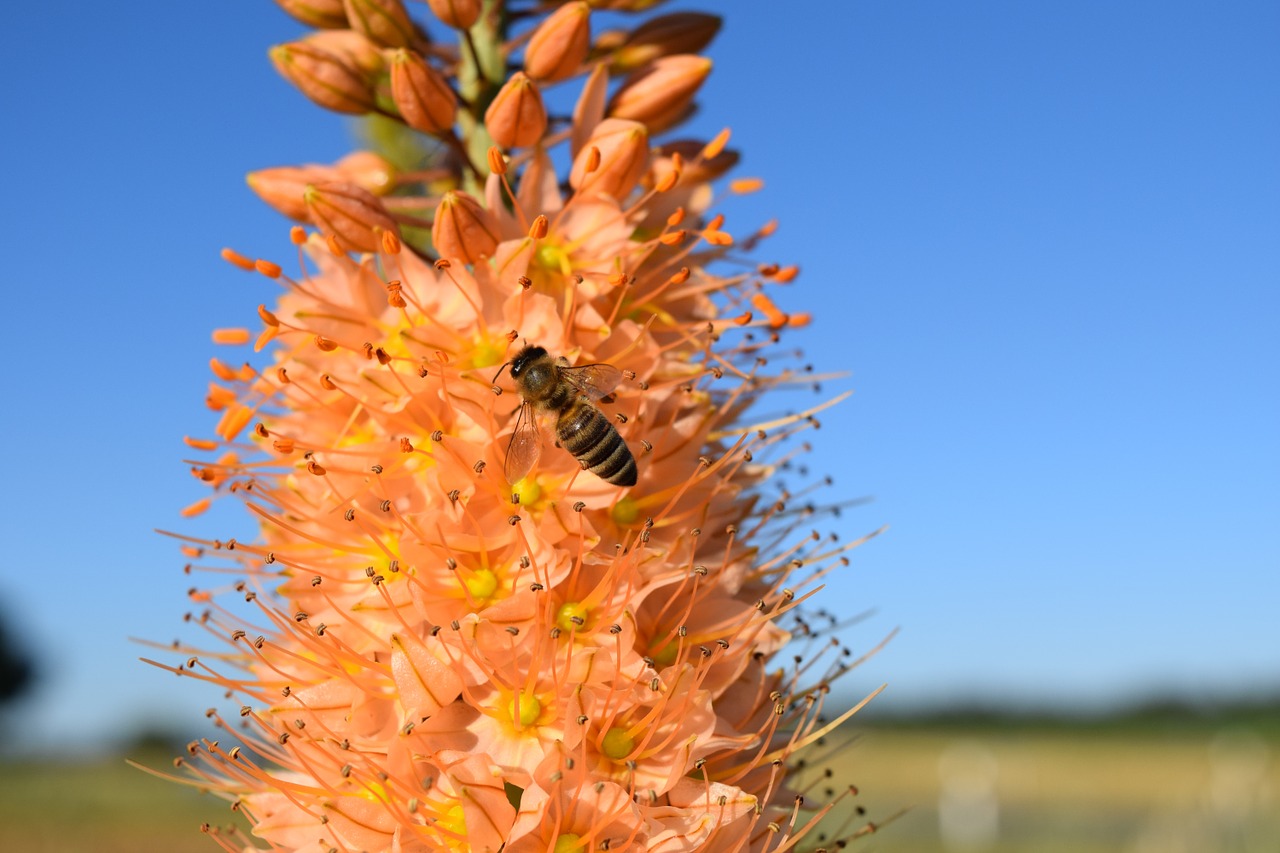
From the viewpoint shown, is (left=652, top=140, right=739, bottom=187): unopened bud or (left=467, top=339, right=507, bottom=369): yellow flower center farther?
(left=652, top=140, right=739, bottom=187): unopened bud

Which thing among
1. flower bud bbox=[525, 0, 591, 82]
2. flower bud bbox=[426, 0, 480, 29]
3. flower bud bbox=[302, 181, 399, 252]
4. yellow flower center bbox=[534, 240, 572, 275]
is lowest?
yellow flower center bbox=[534, 240, 572, 275]

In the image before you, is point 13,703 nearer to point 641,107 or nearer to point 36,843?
point 36,843

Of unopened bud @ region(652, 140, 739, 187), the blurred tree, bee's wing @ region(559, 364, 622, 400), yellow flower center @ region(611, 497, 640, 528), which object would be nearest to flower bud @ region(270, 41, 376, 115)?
unopened bud @ region(652, 140, 739, 187)

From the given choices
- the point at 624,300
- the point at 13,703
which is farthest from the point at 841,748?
the point at 13,703

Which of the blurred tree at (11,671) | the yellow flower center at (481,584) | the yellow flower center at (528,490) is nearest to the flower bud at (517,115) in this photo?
the yellow flower center at (528,490)

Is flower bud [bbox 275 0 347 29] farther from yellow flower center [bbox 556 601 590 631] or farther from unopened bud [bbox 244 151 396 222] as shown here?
yellow flower center [bbox 556 601 590 631]

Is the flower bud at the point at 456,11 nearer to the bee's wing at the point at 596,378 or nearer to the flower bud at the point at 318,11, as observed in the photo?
the flower bud at the point at 318,11
